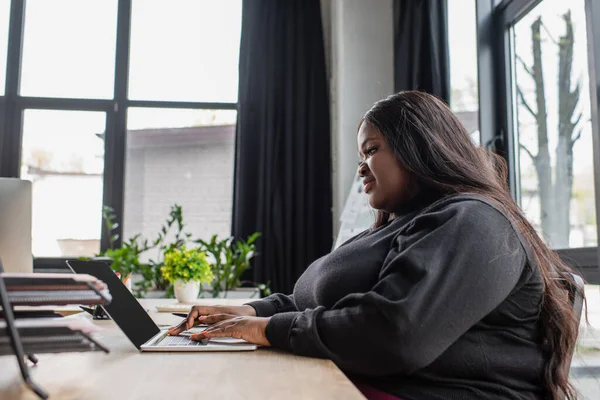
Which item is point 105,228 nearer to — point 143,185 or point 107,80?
point 143,185

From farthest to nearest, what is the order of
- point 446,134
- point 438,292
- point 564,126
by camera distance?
point 564,126 < point 446,134 < point 438,292

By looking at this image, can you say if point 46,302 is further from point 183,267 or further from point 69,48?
point 69,48

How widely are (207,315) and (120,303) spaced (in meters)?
0.27

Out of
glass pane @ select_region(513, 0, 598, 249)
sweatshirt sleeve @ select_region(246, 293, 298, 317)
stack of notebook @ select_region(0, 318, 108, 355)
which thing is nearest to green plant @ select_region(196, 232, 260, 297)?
glass pane @ select_region(513, 0, 598, 249)

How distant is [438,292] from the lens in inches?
35.3

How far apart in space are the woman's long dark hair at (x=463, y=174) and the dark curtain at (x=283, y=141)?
2.33 meters

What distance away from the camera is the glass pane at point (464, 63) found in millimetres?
2854

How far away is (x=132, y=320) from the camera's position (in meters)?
1.03

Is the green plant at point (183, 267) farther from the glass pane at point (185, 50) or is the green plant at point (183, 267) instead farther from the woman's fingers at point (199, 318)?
the glass pane at point (185, 50)

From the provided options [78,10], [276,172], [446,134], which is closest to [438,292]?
[446,134]

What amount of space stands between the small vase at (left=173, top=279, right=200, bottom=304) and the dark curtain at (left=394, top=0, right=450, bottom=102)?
1.50 m

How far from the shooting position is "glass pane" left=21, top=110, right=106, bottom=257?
12.4ft

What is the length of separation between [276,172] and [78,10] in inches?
69.1

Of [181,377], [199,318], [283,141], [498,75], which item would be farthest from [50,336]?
[283,141]
